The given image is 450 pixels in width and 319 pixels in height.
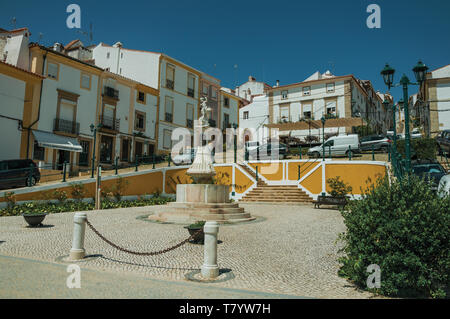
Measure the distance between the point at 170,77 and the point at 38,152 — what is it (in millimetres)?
15435

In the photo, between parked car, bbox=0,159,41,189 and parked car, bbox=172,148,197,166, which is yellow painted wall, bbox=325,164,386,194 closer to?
parked car, bbox=172,148,197,166

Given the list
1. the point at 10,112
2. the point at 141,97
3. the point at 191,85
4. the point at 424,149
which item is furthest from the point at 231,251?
the point at 191,85

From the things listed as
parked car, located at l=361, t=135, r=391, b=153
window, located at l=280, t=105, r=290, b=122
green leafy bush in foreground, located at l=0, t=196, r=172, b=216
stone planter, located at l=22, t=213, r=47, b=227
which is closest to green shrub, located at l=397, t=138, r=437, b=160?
parked car, located at l=361, t=135, r=391, b=153

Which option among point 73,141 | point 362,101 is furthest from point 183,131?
point 362,101

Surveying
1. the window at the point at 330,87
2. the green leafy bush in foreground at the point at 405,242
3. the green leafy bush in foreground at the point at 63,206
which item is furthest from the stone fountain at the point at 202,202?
the window at the point at 330,87

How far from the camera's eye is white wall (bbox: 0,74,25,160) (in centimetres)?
1869

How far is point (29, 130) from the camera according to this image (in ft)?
65.5

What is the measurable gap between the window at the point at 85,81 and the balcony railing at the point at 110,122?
261cm

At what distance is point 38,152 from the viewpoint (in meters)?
20.5

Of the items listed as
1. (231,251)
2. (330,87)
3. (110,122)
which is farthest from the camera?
(330,87)

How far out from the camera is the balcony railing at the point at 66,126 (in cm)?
2172

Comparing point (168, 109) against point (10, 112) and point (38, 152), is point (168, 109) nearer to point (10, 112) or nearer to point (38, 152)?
point (38, 152)
